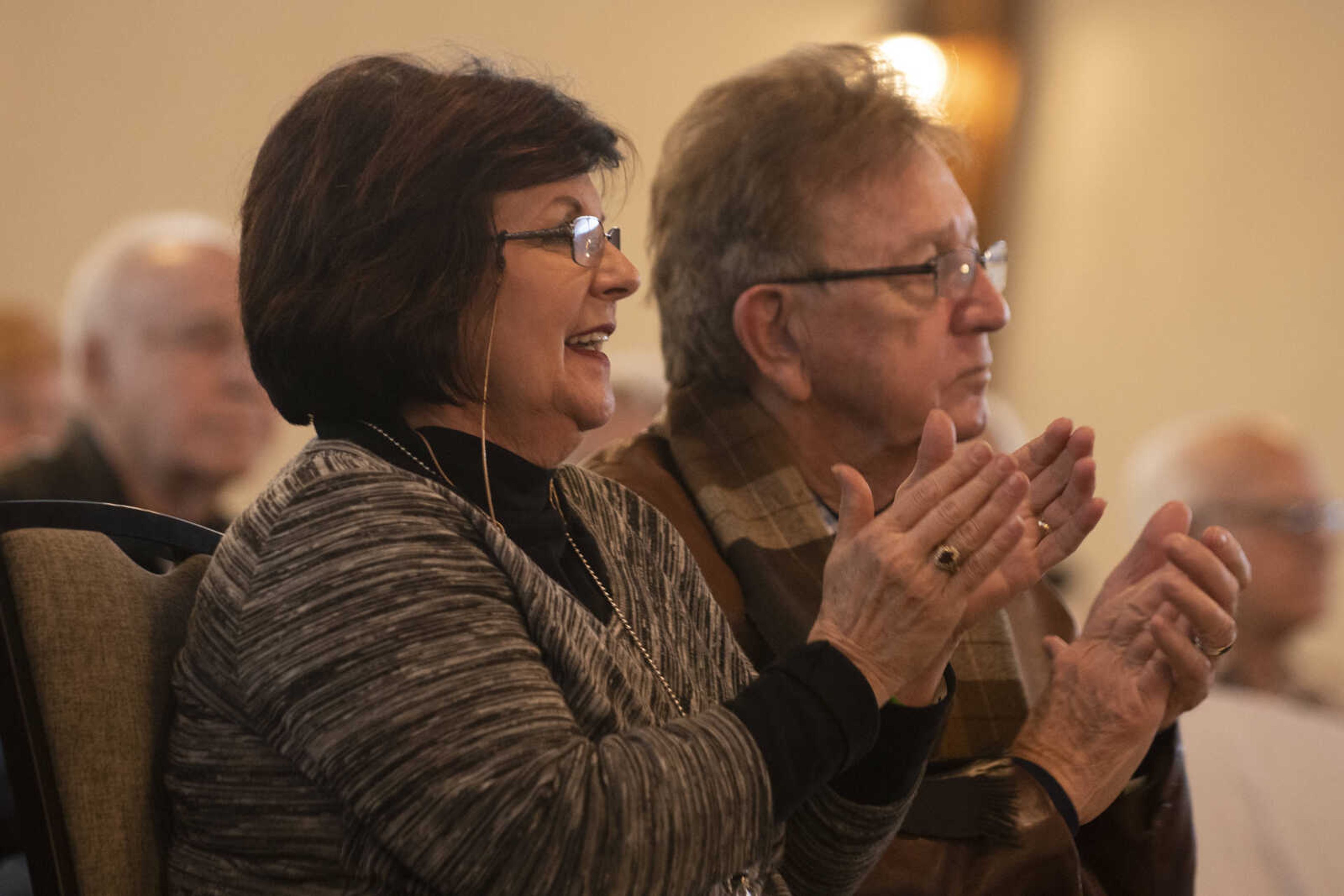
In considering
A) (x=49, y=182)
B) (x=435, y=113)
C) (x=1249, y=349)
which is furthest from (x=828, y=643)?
(x=1249, y=349)

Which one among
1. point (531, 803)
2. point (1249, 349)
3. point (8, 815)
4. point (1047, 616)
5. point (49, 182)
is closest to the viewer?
point (531, 803)

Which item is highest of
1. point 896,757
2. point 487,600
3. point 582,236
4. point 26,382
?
point 582,236

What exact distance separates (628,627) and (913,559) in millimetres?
296

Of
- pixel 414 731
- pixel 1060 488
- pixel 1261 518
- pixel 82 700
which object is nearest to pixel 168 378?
pixel 82 700

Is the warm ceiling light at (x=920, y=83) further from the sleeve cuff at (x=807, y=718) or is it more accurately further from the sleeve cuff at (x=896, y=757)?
the sleeve cuff at (x=807, y=718)

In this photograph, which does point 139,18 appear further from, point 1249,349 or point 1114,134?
point 1249,349

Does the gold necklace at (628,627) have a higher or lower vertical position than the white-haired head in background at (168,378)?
higher

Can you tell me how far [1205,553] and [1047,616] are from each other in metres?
0.38

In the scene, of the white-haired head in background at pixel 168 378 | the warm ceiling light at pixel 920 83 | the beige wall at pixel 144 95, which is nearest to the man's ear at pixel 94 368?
the white-haired head in background at pixel 168 378

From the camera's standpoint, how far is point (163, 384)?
2932mm

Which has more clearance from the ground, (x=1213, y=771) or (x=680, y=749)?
(x=680, y=749)

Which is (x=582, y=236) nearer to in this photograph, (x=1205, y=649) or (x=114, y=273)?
(x=1205, y=649)

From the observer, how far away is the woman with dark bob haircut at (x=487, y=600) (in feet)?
3.20

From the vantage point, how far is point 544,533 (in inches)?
49.4
